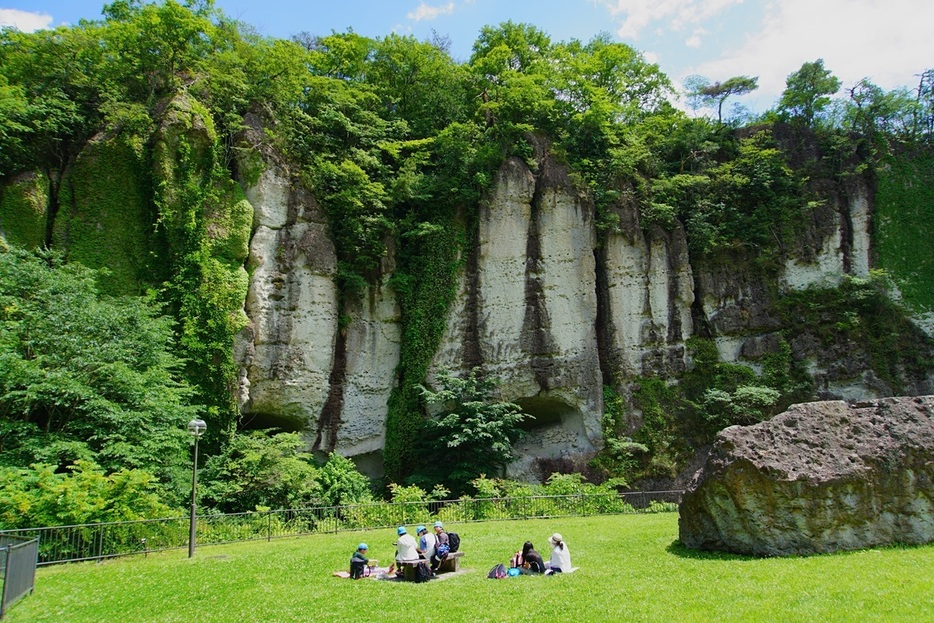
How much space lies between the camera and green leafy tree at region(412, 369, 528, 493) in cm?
2597

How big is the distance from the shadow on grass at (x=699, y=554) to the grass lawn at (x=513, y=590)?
4 cm

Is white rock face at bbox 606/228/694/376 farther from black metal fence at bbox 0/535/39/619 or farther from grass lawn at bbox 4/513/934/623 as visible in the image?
black metal fence at bbox 0/535/39/619

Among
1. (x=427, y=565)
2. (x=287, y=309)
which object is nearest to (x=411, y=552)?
(x=427, y=565)

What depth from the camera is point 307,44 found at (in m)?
39.8

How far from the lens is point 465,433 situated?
85.5 feet

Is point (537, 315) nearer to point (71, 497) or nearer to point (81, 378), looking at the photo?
point (81, 378)

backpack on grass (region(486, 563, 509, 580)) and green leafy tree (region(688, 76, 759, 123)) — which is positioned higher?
green leafy tree (region(688, 76, 759, 123))

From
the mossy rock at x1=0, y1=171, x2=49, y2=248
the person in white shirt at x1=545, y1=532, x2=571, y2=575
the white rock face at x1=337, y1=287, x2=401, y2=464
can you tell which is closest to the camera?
the person in white shirt at x1=545, y1=532, x2=571, y2=575

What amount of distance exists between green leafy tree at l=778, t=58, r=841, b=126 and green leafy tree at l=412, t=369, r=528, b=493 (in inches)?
962

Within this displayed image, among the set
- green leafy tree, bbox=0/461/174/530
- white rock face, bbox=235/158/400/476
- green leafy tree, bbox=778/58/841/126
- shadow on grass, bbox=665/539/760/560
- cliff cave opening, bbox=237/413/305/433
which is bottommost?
shadow on grass, bbox=665/539/760/560

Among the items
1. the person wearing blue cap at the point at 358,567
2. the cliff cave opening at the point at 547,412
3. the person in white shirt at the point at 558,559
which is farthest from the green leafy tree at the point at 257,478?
the person in white shirt at the point at 558,559

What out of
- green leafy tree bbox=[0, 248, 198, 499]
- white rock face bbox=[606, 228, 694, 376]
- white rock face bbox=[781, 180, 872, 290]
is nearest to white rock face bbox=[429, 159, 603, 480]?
white rock face bbox=[606, 228, 694, 376]

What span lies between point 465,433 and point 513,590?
15633mm

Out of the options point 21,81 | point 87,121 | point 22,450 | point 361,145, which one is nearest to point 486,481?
point 22,450
